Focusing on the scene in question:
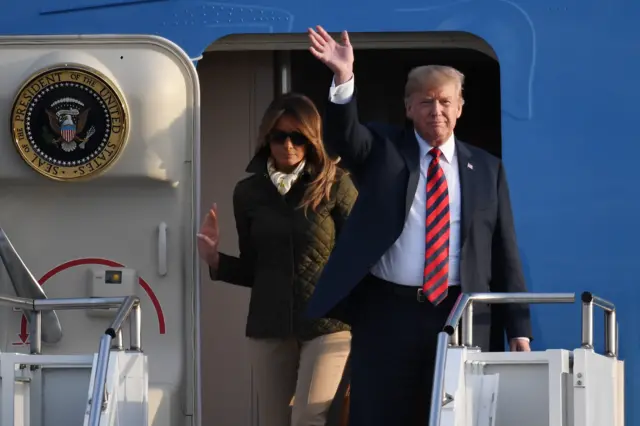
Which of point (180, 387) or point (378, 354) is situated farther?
point (180, 387)

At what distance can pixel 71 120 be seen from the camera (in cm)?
639

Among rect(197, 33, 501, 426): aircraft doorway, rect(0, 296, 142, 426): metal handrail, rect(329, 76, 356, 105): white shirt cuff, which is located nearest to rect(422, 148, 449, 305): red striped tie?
rect(329, 76, 356, 105): white shirt cuff

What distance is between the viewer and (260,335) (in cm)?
607

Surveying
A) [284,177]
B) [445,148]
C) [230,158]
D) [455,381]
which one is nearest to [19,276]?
[284,177]

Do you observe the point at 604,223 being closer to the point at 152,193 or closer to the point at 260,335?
the point at 260,335

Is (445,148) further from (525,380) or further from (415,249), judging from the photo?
(525,380)

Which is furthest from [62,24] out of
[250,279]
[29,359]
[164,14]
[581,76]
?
[581,76]

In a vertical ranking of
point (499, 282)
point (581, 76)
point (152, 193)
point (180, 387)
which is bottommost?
point (180, 387)

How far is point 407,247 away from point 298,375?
1038 mm

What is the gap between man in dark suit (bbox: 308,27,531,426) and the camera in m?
5.19

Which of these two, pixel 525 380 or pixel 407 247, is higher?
pixel 407 247

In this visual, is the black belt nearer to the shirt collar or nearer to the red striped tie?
the red striped tie

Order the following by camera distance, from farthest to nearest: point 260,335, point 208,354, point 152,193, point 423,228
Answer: point 208,354 → point 152,193 → point 260,335 → point 423,228

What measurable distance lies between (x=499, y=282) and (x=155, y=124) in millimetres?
1785
